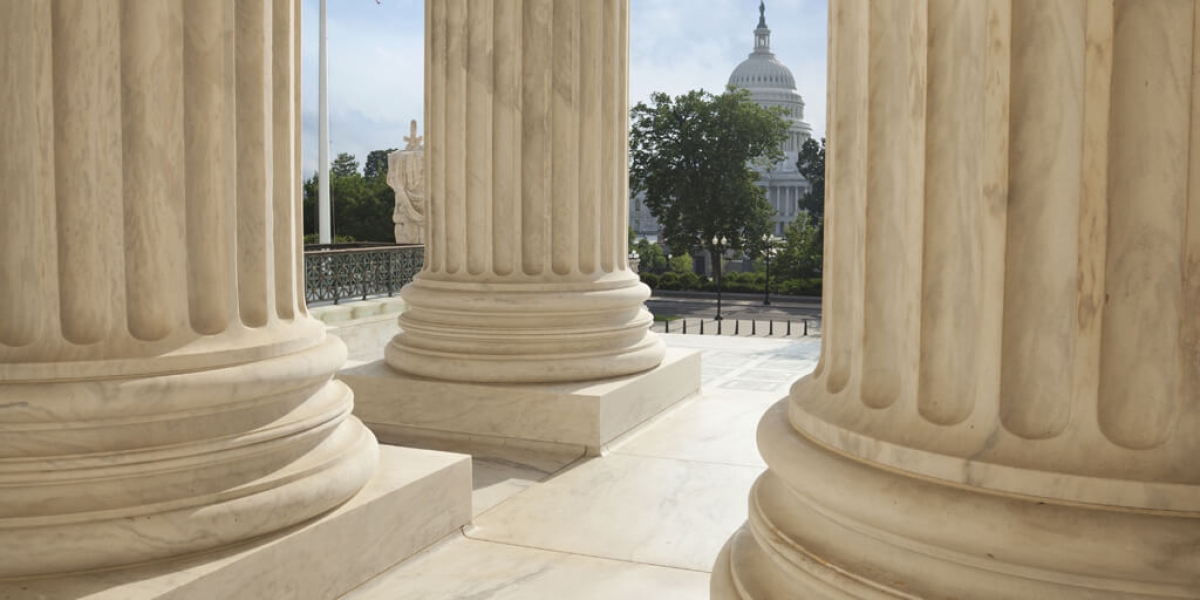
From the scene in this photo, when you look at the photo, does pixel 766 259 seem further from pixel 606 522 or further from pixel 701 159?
pixel 606 522

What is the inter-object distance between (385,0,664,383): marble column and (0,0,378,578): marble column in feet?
29.4

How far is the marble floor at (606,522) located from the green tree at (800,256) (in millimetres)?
139980

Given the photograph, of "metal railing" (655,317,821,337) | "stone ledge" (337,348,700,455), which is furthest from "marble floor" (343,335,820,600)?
"metal railing" (655,317,821,337)

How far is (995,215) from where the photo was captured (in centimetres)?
660

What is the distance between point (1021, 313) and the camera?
21.6ft

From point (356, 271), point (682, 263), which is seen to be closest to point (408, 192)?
point (356, 271)

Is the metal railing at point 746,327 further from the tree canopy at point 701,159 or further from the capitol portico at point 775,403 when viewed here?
the capitol portico at point 775,403

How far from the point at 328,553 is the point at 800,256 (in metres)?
152

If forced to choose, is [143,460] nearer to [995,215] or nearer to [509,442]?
[995,215]

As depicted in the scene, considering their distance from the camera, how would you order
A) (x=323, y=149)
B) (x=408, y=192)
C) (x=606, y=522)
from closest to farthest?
(x=606, y=522), (x=408, y=192), (x=323, y=149)

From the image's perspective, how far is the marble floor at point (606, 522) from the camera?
12.2 m

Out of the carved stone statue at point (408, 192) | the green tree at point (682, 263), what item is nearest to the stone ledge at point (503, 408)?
the carved stone statue at point (408, 192)

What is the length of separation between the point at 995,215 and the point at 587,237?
48.6 feet

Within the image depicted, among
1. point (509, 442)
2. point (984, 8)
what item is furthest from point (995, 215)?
point (509, 442)
